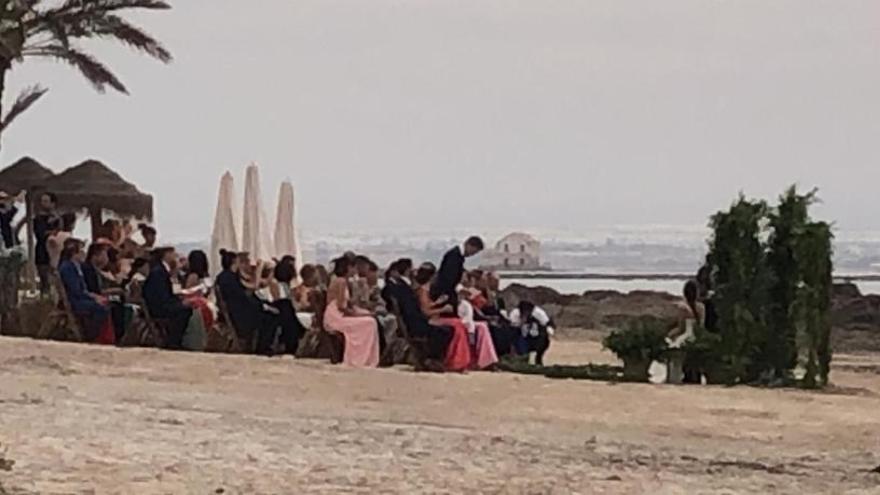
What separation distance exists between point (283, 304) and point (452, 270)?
1.87m

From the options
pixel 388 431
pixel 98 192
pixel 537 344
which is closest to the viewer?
pixel 388 431

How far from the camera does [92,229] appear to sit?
23.5 m

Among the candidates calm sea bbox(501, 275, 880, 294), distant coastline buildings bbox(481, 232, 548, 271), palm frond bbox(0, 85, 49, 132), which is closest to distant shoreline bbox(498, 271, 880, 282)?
calm sea bbox(501, 275, 880, 294)

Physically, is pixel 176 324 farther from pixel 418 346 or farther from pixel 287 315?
pixel 418 346

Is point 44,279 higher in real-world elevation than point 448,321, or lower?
higher

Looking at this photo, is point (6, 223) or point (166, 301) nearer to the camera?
point (166, 301)

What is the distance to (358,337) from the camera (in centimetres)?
1659

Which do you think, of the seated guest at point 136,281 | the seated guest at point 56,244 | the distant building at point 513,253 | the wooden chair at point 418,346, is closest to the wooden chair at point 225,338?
the seated guest at point 136,281

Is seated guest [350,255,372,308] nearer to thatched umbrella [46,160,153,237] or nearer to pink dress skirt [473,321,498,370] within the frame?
pink dress skirt [473,321,498,370]

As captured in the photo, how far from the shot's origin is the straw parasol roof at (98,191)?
2352cm

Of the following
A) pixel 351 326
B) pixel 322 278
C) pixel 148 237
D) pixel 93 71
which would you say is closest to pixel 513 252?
pixel 93 71

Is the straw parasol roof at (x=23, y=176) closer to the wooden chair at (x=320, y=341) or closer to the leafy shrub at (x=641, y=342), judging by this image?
the wooden chair at (x=320, y=341)

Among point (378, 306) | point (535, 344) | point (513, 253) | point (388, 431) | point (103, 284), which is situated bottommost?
point (388, 431)

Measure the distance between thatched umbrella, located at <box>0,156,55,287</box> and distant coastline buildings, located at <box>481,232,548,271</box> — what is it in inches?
620
